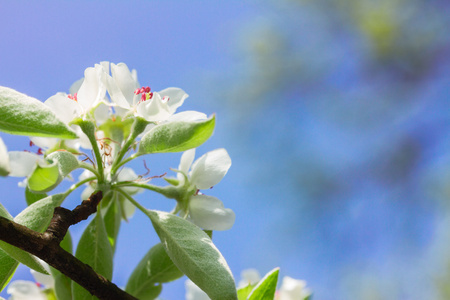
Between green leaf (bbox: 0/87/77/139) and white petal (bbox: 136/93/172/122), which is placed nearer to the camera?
green leaf (bbox: 0/87/77/139)

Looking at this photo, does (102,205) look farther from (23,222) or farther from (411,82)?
(411,82)

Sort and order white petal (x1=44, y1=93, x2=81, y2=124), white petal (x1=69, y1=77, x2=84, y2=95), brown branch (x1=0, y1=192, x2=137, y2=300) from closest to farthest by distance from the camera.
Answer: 1. brown branch (x1=0, y1=192, x2=137, y2=300)
2. white petal (x1=44, y1=93, x2=81, y2=124)
3. white petal (x1=69, y1=77, x2=84, y2=95)

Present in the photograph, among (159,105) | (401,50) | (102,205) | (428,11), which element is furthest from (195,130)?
(428,11)

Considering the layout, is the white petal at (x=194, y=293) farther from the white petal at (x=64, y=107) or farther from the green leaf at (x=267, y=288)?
the white petal at (x=64, y=107)

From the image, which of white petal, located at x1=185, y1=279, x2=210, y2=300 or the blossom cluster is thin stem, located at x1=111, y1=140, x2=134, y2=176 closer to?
the blossom cluster

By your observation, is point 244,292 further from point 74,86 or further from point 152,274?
point 74,86

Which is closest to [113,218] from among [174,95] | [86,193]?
[86,193]

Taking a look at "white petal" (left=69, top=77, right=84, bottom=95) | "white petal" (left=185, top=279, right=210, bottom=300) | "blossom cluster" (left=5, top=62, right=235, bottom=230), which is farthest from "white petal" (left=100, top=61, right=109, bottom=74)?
"white petal" (left=185, top=279, right=210, bottom=300)
